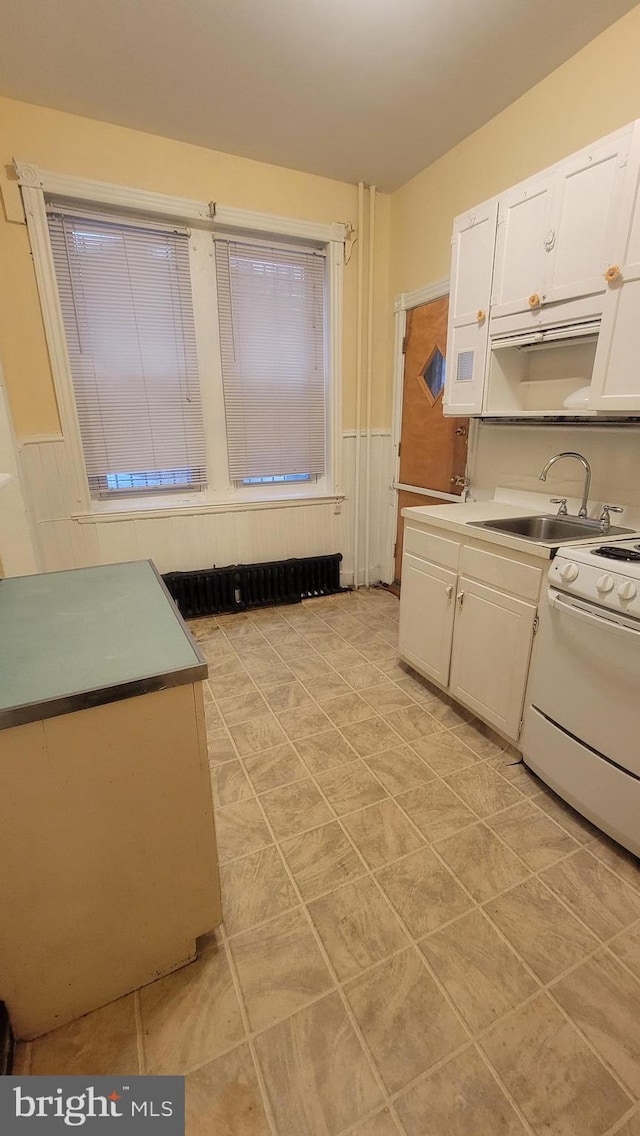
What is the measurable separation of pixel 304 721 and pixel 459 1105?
4.61ft

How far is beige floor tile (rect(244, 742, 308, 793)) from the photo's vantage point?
75.5 inches

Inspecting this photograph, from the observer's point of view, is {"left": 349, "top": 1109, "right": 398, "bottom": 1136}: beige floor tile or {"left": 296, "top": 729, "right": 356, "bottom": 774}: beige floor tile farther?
{"left": 296, "top": 729, "right": 356, "bottom": 774}: beige floor tile

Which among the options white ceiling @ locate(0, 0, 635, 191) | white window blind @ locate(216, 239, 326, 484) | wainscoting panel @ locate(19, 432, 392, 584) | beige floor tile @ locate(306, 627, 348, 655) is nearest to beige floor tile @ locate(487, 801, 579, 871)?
beige floor tile @ locate(306, 627, 348, 655)

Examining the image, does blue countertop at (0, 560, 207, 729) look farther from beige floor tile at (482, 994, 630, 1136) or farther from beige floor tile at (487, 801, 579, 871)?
beige floor tile at (487, 801, 579, 871)

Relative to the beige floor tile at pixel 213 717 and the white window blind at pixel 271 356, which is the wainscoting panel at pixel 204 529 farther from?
the beige floor tile at pixel 213 717

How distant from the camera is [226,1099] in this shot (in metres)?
1.01

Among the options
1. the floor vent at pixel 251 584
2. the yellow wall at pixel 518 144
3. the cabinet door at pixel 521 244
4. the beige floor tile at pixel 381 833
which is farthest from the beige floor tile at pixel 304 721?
the yellow wall at pixel 518 144

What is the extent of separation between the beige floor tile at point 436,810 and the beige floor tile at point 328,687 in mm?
730

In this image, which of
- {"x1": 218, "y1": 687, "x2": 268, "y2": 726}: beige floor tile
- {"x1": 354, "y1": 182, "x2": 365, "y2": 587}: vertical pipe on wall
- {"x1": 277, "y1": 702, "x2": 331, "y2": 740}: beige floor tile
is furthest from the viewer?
{"x1": 354, "y1": 182, "x2": 365, "y2": 587}: vertical pipe on wall

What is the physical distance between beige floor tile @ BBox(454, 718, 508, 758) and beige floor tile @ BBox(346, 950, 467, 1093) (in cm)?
97

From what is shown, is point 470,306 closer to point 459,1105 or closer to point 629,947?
point 629,947

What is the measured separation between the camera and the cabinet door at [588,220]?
5.53 feet

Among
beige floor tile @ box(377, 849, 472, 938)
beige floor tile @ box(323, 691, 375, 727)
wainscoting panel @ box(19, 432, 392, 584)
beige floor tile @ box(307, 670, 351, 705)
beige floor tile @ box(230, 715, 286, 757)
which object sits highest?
wainscoting panel @ box(19, 432, 392, 584)

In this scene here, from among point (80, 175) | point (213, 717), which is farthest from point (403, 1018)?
point (80, 175)
